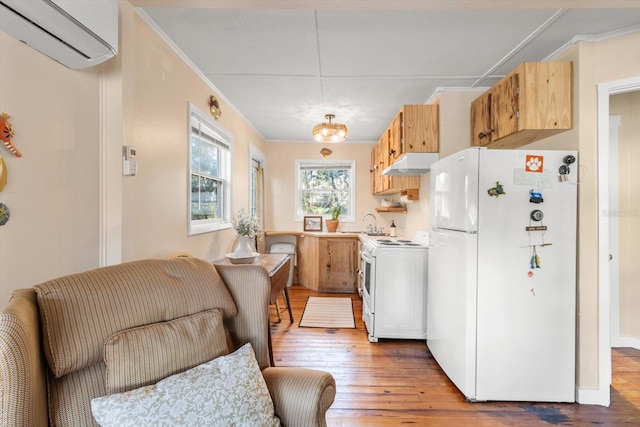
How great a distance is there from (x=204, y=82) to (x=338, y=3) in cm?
169

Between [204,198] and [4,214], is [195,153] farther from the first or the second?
[4,214]

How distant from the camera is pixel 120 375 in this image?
96cm

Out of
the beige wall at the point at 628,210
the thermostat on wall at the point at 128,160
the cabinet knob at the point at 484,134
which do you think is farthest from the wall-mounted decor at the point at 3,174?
the beige wall at the point at 628,210

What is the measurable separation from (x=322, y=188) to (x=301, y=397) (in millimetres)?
4349

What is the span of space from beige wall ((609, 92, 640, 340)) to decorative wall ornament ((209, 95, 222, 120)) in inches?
150

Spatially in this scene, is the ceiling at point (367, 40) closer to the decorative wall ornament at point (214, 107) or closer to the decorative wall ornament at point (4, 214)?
the decorative wall ornament at point (214, 107)

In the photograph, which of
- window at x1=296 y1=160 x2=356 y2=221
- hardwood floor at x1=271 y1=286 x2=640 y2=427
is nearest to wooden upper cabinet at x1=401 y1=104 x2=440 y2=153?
hardwood floor at x1=271 y1=286 x2=640 y2=427

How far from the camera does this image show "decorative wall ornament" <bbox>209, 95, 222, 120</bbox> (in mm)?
2830

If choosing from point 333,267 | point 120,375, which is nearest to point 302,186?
point 333,267

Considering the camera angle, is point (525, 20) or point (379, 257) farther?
point (379, 257)

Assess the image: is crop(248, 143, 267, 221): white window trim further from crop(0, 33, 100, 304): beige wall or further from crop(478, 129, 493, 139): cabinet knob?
crop(478, 129, 493, 139): cabinet knob

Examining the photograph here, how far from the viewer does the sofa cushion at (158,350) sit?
37.9 inches

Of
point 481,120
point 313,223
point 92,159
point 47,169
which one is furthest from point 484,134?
point 313,223

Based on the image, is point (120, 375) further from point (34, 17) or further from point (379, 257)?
point (379, 257)
